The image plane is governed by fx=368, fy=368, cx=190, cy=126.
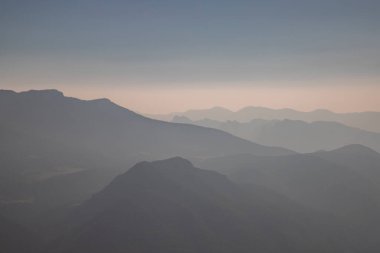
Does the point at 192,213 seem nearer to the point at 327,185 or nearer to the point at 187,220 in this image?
the point at 187,220

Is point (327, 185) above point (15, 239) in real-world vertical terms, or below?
above

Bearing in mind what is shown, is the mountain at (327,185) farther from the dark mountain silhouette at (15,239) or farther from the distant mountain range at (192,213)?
the dark mountain silhouette at (15,239)

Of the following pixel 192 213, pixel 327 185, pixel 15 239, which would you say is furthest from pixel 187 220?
pixel 327 185

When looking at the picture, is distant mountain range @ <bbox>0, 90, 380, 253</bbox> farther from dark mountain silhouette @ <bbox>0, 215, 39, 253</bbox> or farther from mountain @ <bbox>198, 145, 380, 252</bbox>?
mountain @ <bbox>198, 145, 380, 252</bbox>

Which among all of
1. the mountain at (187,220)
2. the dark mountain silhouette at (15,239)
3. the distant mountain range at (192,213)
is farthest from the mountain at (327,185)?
the dark mountain silhouette at (15,239)

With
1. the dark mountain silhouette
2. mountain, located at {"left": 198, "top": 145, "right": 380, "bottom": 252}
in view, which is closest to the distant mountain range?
the dark mountain silhouette
